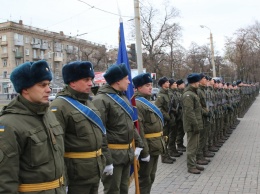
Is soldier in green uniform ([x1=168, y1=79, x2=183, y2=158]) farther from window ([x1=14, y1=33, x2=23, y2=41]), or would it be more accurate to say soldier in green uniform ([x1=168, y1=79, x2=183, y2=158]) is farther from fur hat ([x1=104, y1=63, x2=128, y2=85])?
window ([x1=14, y1=33, x2=23, y2=41])

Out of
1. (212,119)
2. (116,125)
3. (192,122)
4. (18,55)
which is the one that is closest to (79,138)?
(116,125)

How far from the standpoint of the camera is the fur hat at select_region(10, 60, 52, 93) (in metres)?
2.54

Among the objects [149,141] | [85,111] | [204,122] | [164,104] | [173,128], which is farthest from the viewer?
[173,128]

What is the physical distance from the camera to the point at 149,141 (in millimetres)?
4984

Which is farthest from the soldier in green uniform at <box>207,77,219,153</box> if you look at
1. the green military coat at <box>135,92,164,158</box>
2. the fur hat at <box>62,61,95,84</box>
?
the fur hat at <box>62,61,95,84</box>

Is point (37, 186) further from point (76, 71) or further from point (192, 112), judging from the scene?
point (192, 112)

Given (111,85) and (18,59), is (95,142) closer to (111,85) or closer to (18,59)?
(111,85)

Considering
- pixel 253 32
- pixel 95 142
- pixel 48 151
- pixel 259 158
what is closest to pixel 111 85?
pixel 95 142

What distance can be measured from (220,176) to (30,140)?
5.03 meters

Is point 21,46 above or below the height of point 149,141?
above

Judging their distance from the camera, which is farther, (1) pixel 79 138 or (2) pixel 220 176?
(2) pixel 220 176

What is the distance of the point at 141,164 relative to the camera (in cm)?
482

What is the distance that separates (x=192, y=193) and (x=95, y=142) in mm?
3026

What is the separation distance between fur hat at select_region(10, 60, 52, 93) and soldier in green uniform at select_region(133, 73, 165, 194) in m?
2.37
